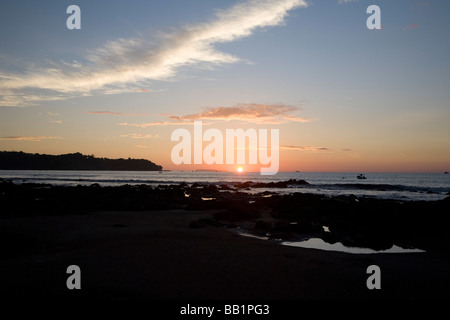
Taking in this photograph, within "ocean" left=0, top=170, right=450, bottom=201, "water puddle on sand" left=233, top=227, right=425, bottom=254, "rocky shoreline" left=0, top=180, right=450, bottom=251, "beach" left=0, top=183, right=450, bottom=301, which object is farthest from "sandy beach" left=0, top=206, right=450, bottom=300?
"ocean" left=0, top=170, right=450, bottom=201

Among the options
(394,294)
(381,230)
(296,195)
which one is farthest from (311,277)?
(296,195)

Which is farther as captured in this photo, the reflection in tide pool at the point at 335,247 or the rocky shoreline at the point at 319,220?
the rocky shoreline at the point at 319,220

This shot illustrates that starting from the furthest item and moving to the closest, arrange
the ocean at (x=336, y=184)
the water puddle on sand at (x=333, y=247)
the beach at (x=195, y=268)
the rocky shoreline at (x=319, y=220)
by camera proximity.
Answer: the ocean at (x=336, y=184) < the rocky shoreline at (x=319, y=220) < the water puddle on sand at (x=333, y=247) < the beach at (x=195, y=268)

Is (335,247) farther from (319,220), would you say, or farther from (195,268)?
(319,220)

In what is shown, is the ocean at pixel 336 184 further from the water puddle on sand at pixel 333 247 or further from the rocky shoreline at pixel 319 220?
the water puddle on sand at pixel 333 247

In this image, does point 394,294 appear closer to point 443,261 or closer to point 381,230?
point 443,261

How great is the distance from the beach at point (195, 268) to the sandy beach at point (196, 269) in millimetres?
24

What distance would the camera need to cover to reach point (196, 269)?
923 cm

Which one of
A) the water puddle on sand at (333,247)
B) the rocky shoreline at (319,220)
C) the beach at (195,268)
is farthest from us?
the rocky shoreline at (319,220)

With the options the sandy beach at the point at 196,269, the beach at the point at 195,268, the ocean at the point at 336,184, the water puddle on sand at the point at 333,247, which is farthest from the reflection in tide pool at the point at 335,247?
the ocean at the point at 336,184

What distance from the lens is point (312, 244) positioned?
13.9 m

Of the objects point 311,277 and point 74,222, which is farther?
point 74,222

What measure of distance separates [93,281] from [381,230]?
1530cm

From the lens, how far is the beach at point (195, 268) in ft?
24.4
